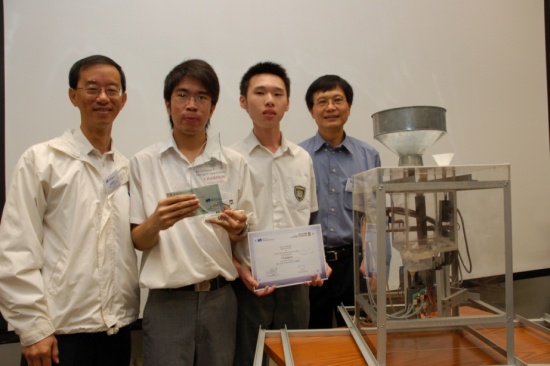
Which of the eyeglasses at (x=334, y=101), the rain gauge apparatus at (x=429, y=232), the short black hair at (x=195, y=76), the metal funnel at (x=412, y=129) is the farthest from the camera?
the eyeglasses at (x=334, y=101)

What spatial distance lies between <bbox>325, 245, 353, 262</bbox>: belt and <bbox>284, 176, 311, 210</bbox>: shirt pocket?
0.31 metres

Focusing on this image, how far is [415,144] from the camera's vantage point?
1202mm

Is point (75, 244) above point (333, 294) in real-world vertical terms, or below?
above

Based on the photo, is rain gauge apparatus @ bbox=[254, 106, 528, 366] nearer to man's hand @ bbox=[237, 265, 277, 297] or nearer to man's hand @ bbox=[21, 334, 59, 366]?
man's hand @ bbox=[237, 265, 277, 297]

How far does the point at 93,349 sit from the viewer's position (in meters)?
1.30

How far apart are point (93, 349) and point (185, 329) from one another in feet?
1.04

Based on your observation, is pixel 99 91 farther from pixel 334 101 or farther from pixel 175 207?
pixel 334 101

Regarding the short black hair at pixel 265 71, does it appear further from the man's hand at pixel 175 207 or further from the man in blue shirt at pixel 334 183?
the man's hand at pixel 175 207

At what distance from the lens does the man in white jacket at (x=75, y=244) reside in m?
1.17

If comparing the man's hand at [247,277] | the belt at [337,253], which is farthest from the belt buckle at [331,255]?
the man's hand at [247,277]

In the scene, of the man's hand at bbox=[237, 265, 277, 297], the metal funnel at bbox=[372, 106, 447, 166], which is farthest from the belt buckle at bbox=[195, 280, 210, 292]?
the metal funnel at bbox=[372, 106, 447, 166]

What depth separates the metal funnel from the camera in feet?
3.87

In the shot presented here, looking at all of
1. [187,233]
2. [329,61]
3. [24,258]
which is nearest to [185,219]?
Result: [187,233]

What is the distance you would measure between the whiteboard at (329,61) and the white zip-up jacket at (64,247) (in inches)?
32.3
